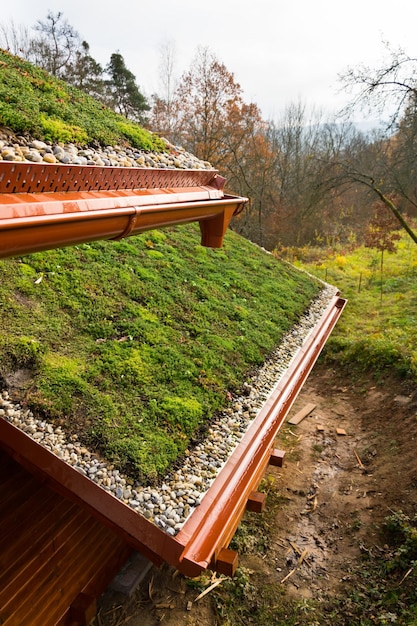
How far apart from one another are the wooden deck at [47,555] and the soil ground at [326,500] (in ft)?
1.32

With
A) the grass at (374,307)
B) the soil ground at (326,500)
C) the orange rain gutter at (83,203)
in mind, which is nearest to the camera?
the orange rain gutter at (83,203)

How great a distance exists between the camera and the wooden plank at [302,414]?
316 inches

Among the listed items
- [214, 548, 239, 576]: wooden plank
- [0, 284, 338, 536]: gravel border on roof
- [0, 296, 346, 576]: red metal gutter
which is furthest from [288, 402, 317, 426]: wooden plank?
[214, 548, 239, 576]: wooden plank

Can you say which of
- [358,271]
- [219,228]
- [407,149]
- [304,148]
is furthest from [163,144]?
[304,148]

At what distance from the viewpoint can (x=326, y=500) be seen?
602 cm

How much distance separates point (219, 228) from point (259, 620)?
3.92 meters

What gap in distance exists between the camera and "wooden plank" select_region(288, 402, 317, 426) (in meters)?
8.03

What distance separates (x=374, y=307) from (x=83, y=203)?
11.5 meters

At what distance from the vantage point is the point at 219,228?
10.1 ft

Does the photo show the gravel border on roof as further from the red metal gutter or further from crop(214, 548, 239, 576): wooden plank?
crop(214, 548, 239, 576): wooden plank

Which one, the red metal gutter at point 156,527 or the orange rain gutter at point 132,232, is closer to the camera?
the orange rain gutter at point 132,232

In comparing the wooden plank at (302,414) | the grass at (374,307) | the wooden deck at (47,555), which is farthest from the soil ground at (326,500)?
the grass at (374,307)

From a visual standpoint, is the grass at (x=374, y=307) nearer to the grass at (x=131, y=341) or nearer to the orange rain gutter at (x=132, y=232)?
the grass at (x=131, y=341)

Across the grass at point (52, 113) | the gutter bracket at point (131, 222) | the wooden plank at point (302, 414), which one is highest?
the grass at point (52, 113)
